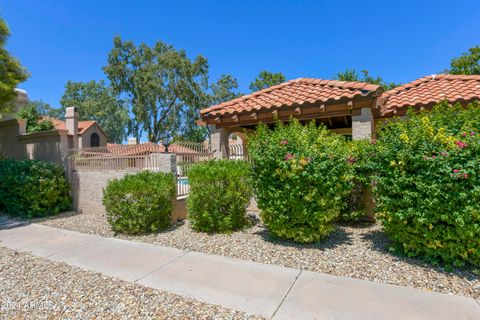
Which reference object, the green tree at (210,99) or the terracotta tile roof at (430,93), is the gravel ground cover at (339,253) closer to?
the terracotta tile roof at (430,93)

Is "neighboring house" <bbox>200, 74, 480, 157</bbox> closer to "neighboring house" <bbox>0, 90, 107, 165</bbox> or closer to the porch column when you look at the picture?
the porch column

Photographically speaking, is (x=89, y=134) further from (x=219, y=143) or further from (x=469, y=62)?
(x=469, y=62)

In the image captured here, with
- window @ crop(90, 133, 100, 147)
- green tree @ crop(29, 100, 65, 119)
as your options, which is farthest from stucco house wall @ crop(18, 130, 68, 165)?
green tree @ crop(29, 100, 65, 119)

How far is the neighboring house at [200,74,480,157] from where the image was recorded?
23.2 feet

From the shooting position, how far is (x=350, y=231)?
19.8 ft

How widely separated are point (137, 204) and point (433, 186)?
5.69m

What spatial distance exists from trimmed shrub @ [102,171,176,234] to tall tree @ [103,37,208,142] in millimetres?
25768

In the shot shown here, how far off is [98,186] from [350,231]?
775cm

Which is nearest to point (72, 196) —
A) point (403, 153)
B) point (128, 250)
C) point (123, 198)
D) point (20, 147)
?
point (20, 147)

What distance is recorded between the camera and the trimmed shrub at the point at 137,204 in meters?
6.22

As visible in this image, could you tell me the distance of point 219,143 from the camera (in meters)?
8.91

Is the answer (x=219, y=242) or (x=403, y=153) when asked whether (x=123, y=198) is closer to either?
(x=219, y=242)

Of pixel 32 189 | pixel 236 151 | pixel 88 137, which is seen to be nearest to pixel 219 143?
pixel 236 151

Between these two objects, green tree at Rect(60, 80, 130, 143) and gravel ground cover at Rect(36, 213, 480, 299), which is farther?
green tree at Rect(60, 80, 130, 143)
